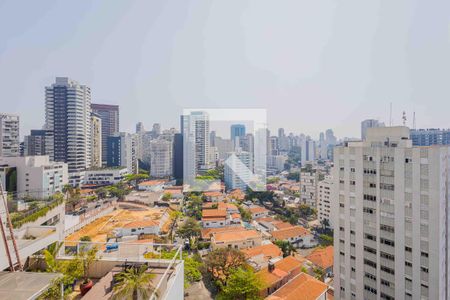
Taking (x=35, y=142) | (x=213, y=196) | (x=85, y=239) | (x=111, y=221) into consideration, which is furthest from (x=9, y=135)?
(x=213, y=196)

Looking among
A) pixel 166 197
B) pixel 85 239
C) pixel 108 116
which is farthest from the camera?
pixel 108 116

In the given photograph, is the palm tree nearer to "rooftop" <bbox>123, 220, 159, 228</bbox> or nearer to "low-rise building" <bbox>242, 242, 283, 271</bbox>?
"low-rise building" <bbox>242, 242, 283, 271</bbox>

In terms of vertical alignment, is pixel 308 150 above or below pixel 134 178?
above

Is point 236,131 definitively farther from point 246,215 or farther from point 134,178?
point 134,178

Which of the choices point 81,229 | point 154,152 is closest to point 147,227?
point 81,229

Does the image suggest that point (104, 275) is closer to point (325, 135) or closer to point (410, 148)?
point (410, 148)

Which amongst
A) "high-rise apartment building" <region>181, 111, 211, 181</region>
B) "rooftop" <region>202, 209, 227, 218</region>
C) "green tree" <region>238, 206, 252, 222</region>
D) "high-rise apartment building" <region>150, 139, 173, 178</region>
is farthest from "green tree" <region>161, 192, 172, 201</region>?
"high-rise apartment building" <region>150, 139, 173, 178</region>

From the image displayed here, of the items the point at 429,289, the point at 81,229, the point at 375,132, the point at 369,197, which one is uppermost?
the point at 375,132
